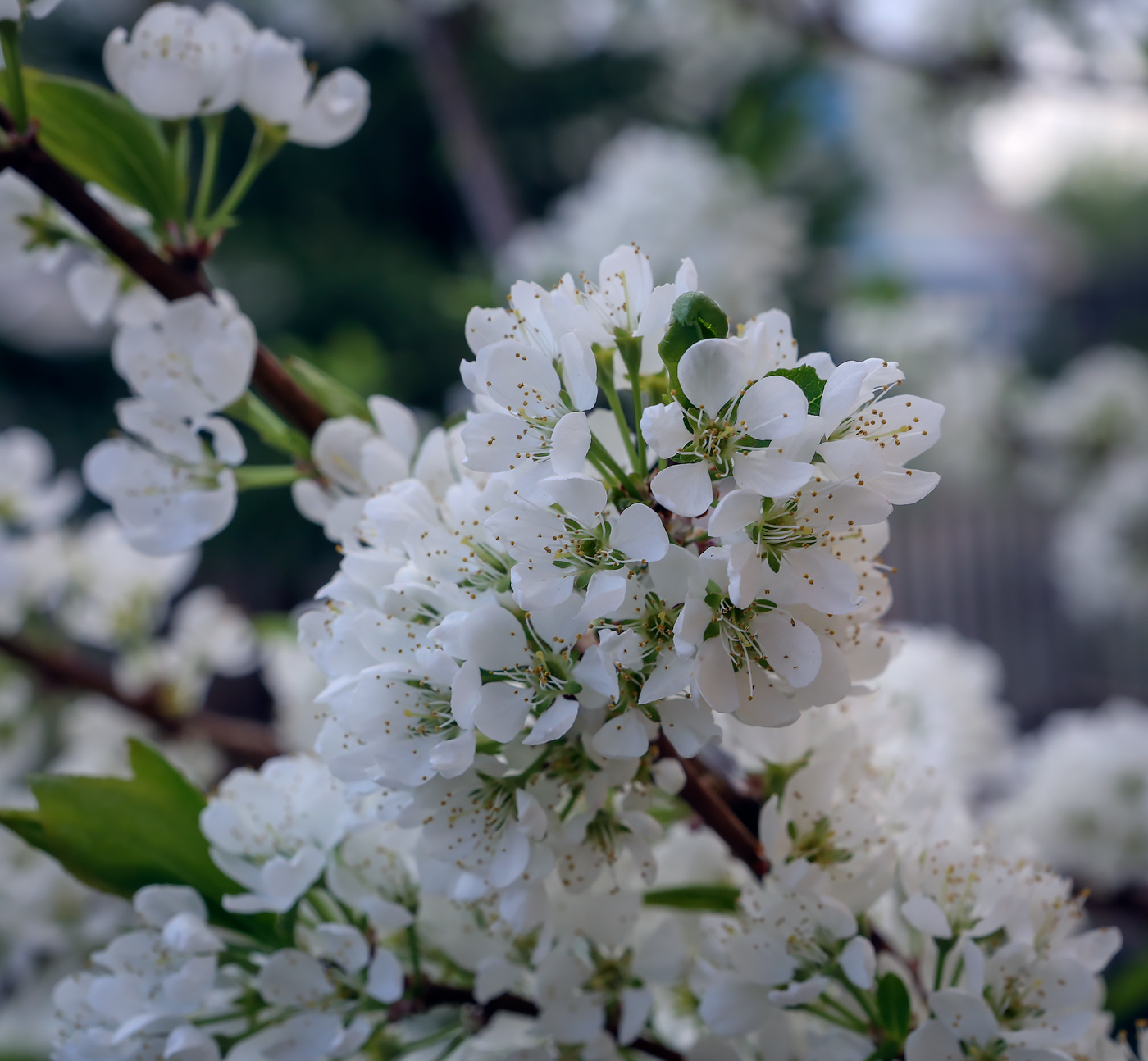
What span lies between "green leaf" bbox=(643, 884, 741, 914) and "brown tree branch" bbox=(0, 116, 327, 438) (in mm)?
301

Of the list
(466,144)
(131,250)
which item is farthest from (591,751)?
(466,144)

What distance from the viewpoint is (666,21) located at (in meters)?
2.35

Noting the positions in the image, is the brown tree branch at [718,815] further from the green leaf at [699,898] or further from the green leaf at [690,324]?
the green leaf at [690,324]

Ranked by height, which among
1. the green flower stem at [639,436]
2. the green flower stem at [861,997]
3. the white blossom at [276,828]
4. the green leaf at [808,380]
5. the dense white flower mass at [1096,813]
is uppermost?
the dense white flower mass at [1096,813]

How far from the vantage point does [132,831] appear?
0.44m

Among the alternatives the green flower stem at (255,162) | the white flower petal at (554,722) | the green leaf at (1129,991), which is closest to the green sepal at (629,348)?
the white flower petal at (554,722)

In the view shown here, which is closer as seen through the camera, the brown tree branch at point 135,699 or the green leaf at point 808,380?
the green leaf at point 808,380

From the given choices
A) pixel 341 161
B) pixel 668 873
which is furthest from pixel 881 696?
pixel 341 161

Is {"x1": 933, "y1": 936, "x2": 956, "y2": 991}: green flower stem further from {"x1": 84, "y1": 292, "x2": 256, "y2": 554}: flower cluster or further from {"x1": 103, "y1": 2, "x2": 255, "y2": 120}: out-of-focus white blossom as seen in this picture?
{"x1": 103, "y1": 2, "x2": 255, "y2": 120}: out-of-focus white blossom

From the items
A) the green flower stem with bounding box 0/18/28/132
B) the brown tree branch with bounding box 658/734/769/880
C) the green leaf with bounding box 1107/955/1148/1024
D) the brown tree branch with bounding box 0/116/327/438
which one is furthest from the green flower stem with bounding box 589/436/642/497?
the green leaf with bounding box 1107/955/1148/1024

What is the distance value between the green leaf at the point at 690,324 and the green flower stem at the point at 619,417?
→ 38 mm

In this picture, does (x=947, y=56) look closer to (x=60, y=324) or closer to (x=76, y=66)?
(x=60, y=324)

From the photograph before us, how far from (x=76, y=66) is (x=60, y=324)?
1046mm

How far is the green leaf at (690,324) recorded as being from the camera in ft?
1.03
